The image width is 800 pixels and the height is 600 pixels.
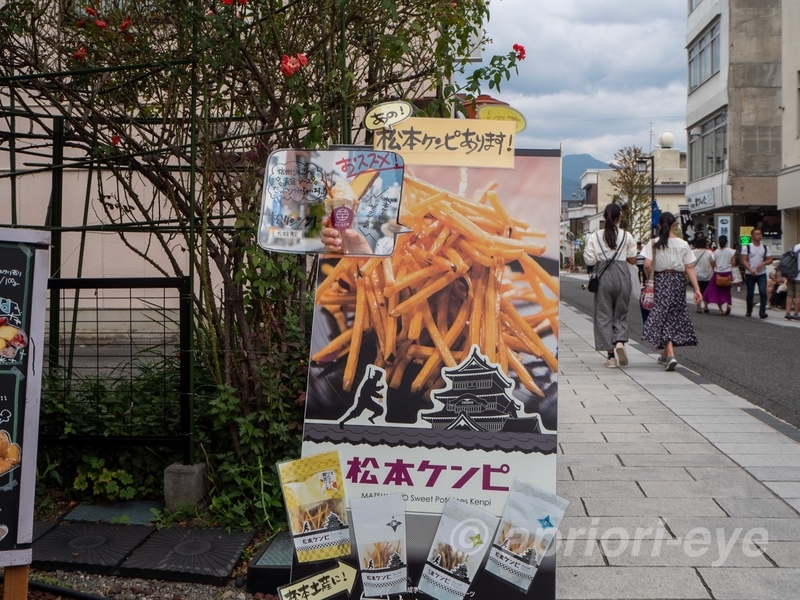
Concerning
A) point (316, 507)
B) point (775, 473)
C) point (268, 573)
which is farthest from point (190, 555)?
point (775, 473)

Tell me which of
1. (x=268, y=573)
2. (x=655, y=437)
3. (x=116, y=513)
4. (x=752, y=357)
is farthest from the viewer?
(x=752, y=357)

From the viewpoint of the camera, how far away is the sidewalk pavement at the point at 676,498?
369 centimetres

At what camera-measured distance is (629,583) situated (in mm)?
3643

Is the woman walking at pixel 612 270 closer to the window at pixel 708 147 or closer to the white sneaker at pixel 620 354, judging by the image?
the white sneaker at pixel 620 354

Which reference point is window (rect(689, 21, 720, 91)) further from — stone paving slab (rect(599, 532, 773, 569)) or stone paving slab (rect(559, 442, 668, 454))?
stone paving slab (rect(599, 532, 773, 569))

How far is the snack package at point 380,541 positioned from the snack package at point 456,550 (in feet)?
0.36

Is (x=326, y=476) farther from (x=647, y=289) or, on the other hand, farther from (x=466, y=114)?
(x=647, y=289)

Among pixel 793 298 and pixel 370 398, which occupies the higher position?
pixel 793 298

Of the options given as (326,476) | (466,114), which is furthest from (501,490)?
(466,114)

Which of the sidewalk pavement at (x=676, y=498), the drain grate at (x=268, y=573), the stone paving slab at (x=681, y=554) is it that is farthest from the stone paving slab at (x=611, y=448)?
the drain grate at (x=268, y=573)

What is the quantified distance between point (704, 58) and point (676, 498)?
36444mm

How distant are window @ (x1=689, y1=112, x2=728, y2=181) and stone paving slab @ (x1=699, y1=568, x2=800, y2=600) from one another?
33.3 meters

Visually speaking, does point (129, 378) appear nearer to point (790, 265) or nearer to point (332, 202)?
point (332, 202)

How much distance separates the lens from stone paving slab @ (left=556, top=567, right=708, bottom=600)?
3.53m
